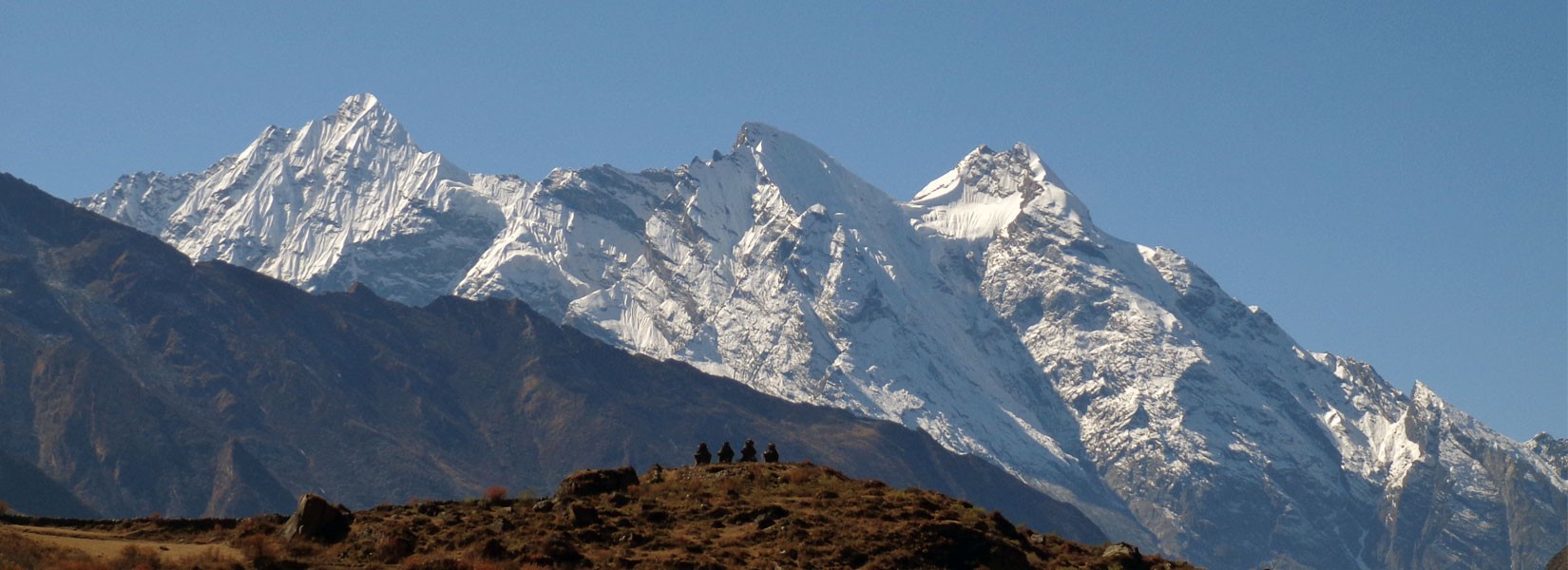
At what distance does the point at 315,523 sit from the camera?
69562mm

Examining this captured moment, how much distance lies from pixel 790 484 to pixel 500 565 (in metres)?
18.2

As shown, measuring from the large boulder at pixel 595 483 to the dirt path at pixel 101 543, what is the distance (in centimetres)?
1512

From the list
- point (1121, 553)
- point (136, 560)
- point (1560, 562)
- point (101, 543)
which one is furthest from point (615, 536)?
point (1560, 562)

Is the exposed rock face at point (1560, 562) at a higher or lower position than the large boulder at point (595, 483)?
higher

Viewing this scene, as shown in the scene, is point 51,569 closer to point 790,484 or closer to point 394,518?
point 394,518

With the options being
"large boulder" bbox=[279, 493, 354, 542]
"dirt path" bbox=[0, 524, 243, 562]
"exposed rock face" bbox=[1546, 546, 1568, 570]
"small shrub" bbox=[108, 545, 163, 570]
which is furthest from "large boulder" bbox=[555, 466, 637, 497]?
"exposed rock face" bbox=[1546, 546, 1568, 570]

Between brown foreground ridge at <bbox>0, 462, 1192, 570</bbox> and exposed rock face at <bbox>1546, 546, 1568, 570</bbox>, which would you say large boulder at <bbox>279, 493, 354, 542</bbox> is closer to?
brown foreground ridge at <bbox>0, 462, 1192, 570</bbox>

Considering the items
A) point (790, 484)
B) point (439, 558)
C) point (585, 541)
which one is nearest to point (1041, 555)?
point (790, 484)

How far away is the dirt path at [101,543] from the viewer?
65375 millimetres

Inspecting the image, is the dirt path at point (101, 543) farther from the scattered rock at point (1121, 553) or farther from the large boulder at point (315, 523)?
the scattered rock at point (1121, 553)

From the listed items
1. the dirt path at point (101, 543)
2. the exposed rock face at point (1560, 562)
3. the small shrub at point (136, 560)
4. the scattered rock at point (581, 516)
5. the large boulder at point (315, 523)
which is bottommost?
the small shrub at point (136, 560)

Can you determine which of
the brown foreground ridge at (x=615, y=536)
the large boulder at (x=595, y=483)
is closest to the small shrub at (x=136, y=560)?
the brown foreground ridge at (x=615, y=536)

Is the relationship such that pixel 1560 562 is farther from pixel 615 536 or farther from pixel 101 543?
pixel 101 543

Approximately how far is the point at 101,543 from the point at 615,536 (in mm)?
16601
